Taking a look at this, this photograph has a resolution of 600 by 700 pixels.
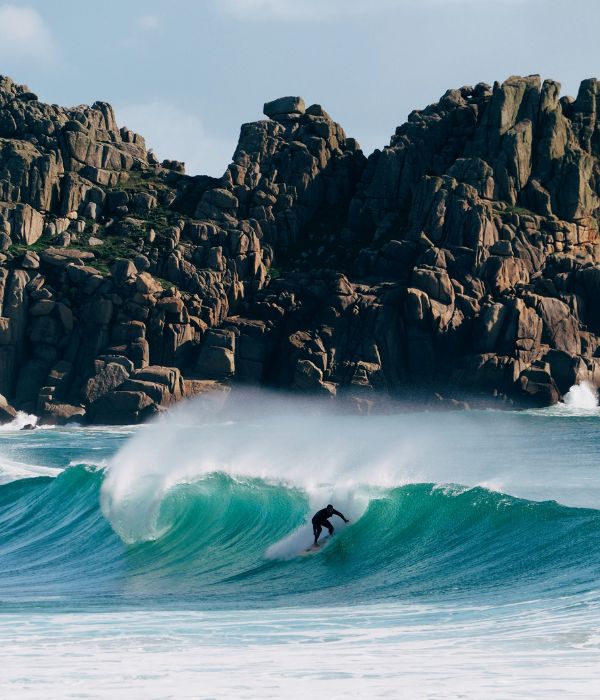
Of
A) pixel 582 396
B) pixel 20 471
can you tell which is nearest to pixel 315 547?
pixel 20 471

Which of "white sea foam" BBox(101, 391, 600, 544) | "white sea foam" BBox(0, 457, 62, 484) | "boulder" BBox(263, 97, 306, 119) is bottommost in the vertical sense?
"white sea foam" BBox(0, 457, 62, 484)

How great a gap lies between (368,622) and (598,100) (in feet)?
280

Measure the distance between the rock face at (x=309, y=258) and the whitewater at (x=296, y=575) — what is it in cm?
2937

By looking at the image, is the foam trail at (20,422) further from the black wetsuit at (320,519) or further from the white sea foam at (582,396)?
the black wetsuit at (320,519)

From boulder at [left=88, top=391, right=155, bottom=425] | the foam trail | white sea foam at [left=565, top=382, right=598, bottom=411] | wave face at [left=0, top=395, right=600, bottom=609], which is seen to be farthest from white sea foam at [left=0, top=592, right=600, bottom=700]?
the foam trail

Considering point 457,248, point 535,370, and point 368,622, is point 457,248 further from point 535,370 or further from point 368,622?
point 368,622

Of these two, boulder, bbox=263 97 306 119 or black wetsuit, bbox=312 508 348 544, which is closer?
black wetsuit, bbox=312 508 348 544

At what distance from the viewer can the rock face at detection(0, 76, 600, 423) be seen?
79.1 m

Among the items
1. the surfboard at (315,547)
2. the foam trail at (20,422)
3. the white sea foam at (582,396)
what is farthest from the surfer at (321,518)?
the foam trail at (20,422)

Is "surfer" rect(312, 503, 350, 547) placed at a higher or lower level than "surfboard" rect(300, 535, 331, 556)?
higher

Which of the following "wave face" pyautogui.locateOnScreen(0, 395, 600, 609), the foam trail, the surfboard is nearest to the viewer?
"wave face" pyautogui.locateOnScreen(0, 395, 600, 609)

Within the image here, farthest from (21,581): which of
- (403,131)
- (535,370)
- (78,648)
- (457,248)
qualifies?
(403,131)

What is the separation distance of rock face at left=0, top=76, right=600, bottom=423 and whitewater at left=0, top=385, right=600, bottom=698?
2937 cm

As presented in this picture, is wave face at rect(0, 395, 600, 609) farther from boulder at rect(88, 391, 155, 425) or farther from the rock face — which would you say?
the rock face
